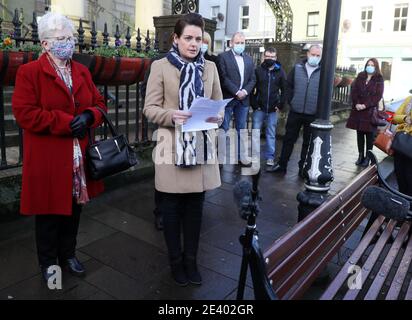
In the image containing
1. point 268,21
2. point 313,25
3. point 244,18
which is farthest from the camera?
point 244,18

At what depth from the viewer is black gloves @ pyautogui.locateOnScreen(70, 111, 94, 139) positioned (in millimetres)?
2619

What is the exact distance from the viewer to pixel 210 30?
635 centimetres

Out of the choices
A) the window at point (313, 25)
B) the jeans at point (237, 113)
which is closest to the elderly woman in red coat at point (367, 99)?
the jeans at point (237, 113)

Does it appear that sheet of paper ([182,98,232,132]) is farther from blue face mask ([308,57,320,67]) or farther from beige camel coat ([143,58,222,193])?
blue face mask ([308,57,320,67])

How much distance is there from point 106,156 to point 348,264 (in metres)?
1.73

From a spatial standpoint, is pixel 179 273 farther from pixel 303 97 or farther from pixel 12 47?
pixel 303 97

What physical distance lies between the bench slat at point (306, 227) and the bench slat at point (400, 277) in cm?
52

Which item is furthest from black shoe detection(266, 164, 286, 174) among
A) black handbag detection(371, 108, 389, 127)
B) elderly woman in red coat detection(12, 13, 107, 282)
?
elderly woman in red coat detection(12, 13, 107, 282)

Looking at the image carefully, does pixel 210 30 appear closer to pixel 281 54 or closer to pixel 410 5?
pixel 281 54

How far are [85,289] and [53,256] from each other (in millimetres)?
336

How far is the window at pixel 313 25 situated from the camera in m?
29.9

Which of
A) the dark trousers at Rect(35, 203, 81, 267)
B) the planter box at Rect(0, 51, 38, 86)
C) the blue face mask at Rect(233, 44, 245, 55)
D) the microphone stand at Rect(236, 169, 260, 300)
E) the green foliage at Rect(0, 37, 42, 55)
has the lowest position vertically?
the dark trousers at Rect(35, 203, 81, 267)

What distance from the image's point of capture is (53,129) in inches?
101

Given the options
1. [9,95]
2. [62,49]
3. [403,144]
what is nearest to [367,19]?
[9,95]
